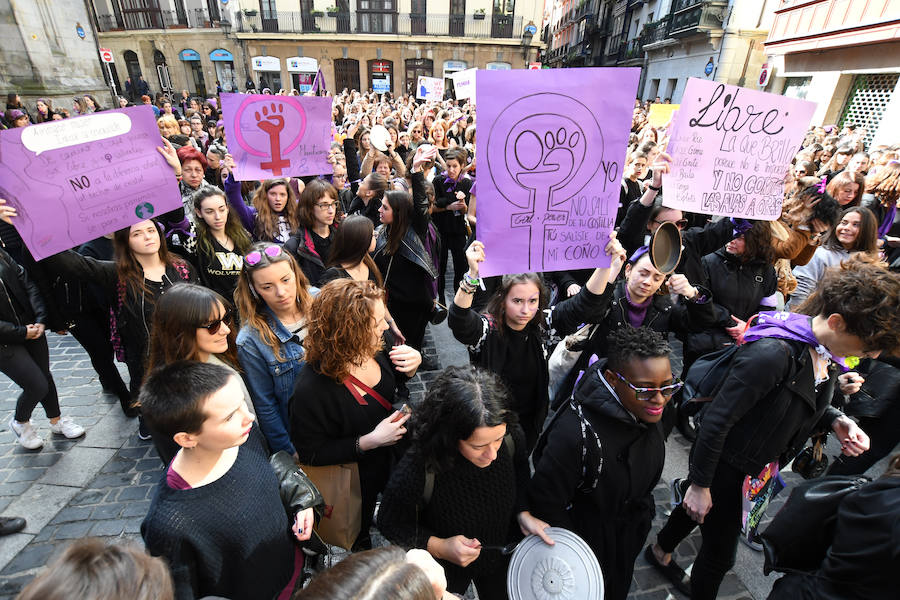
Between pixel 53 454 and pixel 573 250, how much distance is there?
4190 millimetres

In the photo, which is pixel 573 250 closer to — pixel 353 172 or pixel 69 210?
pixel 69 210

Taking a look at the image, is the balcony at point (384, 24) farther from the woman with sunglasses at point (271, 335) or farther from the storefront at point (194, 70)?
the woman with sunglasses at point (271, 335)

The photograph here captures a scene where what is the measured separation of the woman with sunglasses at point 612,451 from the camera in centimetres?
190

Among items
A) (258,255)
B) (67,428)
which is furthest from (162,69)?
(258,255)

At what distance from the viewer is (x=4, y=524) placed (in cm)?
283

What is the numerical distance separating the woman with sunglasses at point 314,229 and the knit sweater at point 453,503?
7.57ft

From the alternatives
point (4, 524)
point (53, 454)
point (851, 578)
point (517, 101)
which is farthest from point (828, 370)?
point (53, 454)

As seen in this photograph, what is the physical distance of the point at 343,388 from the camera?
82.0 inches

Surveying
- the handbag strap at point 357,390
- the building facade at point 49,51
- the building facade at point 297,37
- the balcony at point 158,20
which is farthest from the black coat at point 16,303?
the balcony at point 158,20

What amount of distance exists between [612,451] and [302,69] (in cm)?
3803

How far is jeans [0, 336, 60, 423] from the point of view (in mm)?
3098

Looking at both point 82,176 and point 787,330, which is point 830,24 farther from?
point 82,176

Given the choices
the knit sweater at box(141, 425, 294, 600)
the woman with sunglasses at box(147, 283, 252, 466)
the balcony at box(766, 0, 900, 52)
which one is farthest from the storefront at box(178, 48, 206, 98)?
the knit sweater at box(141, 425, 294, 600)

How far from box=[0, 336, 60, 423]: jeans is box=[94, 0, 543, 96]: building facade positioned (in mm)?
33972
